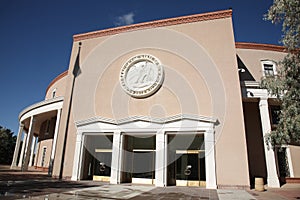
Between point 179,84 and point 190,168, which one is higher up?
point 179,84

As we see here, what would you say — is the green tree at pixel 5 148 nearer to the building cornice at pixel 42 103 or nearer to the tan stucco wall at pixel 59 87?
the tan stucco wall at pixel 59 87

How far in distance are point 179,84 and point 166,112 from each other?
6.48ft

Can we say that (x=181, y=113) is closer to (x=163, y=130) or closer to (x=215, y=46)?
(x=163, y=130)

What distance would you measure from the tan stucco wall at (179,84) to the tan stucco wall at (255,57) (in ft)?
19.3

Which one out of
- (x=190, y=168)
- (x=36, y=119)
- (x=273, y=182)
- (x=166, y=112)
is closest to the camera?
(x=273, y=182)

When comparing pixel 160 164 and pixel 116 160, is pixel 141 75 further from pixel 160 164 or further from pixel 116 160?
pixel 160 164

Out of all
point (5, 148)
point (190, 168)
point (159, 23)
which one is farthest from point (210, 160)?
point (5, 148)

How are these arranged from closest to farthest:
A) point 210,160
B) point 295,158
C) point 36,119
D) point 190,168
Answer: point 210,160 → point 190,168 → point 295,158 → point 36,119

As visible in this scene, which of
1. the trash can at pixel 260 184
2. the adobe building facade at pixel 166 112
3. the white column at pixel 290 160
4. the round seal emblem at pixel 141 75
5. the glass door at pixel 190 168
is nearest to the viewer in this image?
the trash can at pixel 260 184

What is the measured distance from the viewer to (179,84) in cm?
1358

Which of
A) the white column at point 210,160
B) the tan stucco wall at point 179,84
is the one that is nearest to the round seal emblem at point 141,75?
the tan stucco wall at point 179,84

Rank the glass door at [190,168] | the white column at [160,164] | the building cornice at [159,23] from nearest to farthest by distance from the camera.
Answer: the white column at [160,164], the glass door at [190,168], the building cornice at [159,23]

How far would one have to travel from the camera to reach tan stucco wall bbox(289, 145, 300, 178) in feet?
50.1

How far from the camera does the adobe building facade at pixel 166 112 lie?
12.0 meters
